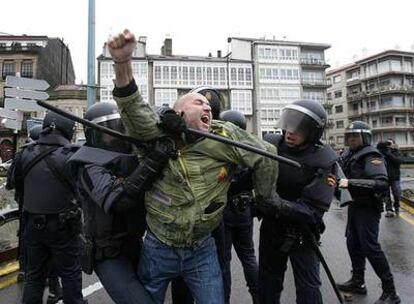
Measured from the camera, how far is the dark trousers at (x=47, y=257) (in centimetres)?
353

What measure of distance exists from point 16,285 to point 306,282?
3.64m

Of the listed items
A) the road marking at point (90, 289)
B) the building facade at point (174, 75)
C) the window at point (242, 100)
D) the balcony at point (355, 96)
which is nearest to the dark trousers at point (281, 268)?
the road marking at point (90, 289)

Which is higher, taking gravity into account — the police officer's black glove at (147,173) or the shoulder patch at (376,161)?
the shoulder patch at (376,161)

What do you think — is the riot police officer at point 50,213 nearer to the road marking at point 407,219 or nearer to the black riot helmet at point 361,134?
the black riot helmet at point 361,134

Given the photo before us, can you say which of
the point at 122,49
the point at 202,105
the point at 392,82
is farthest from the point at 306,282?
the point at 392,82

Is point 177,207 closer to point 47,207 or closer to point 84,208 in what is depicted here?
point 84,208

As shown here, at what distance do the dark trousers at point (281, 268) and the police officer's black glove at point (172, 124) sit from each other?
4.39 ft

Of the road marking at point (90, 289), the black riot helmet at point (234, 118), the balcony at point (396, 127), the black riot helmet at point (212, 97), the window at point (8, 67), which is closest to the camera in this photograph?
the black riot helmet at point (212, 97)

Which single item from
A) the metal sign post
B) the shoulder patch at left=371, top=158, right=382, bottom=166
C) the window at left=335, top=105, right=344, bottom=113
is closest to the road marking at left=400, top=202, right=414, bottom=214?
the shoulder patch at left=371, top=158, right=382, bottom=166

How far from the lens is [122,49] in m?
1.82

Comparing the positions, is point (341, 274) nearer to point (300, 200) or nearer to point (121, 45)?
point (300, 200)

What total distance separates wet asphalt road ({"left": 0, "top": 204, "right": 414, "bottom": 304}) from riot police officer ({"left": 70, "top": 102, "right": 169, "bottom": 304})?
231 cm

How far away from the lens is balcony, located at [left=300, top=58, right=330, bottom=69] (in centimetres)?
5866

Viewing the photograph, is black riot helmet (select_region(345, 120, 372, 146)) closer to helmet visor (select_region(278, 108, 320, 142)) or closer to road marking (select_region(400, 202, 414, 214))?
helmet visor (select_region(278, 108, 320, 142))
